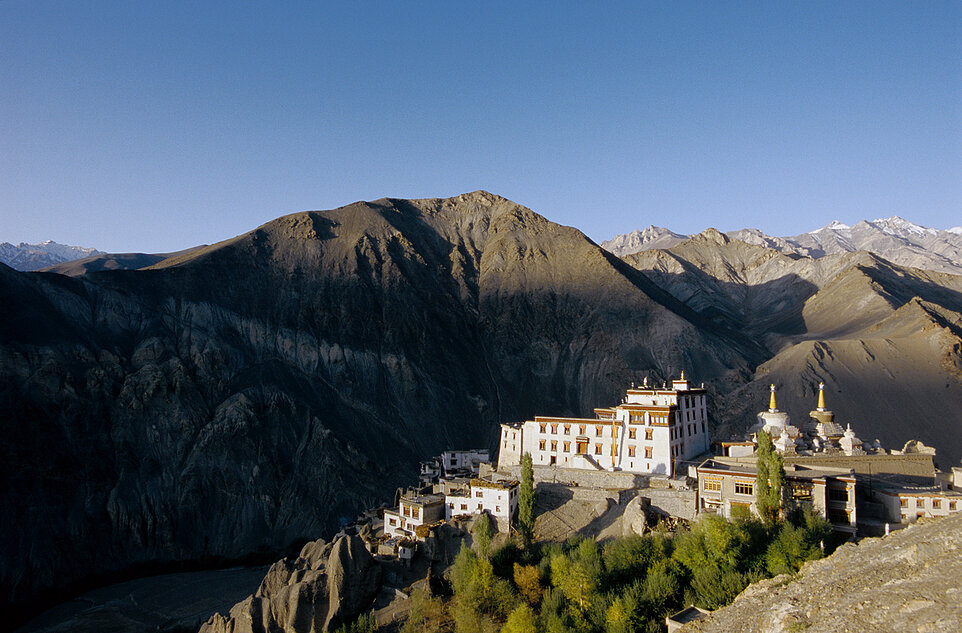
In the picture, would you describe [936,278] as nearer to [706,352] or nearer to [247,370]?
[706,352]

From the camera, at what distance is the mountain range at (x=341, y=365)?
6084 cm

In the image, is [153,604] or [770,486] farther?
[153,604]

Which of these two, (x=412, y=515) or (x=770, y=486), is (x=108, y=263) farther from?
(x=770, y=486)

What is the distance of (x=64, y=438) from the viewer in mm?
62500

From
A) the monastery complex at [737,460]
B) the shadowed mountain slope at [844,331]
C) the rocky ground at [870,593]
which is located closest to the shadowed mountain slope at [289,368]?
the shadowed mountain slope at [844,331]

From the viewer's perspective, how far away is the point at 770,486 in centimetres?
3138

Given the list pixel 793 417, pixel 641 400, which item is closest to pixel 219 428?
pixel 641 400

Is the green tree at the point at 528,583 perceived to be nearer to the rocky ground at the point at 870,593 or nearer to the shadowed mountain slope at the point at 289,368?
the rocky ground at the point at 870,593

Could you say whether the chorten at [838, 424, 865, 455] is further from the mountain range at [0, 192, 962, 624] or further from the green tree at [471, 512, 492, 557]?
the mountain range at [0, 192, 962, 624]

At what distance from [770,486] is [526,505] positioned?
12.7 metres

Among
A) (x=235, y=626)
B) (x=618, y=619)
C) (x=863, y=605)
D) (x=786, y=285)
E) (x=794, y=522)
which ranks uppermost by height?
(x=786, y=285)

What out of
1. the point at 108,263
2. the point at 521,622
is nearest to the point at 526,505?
the point at 521,622

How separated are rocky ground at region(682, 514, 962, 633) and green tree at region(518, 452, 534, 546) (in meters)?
15.1

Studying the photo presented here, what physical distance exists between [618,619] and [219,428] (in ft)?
171
